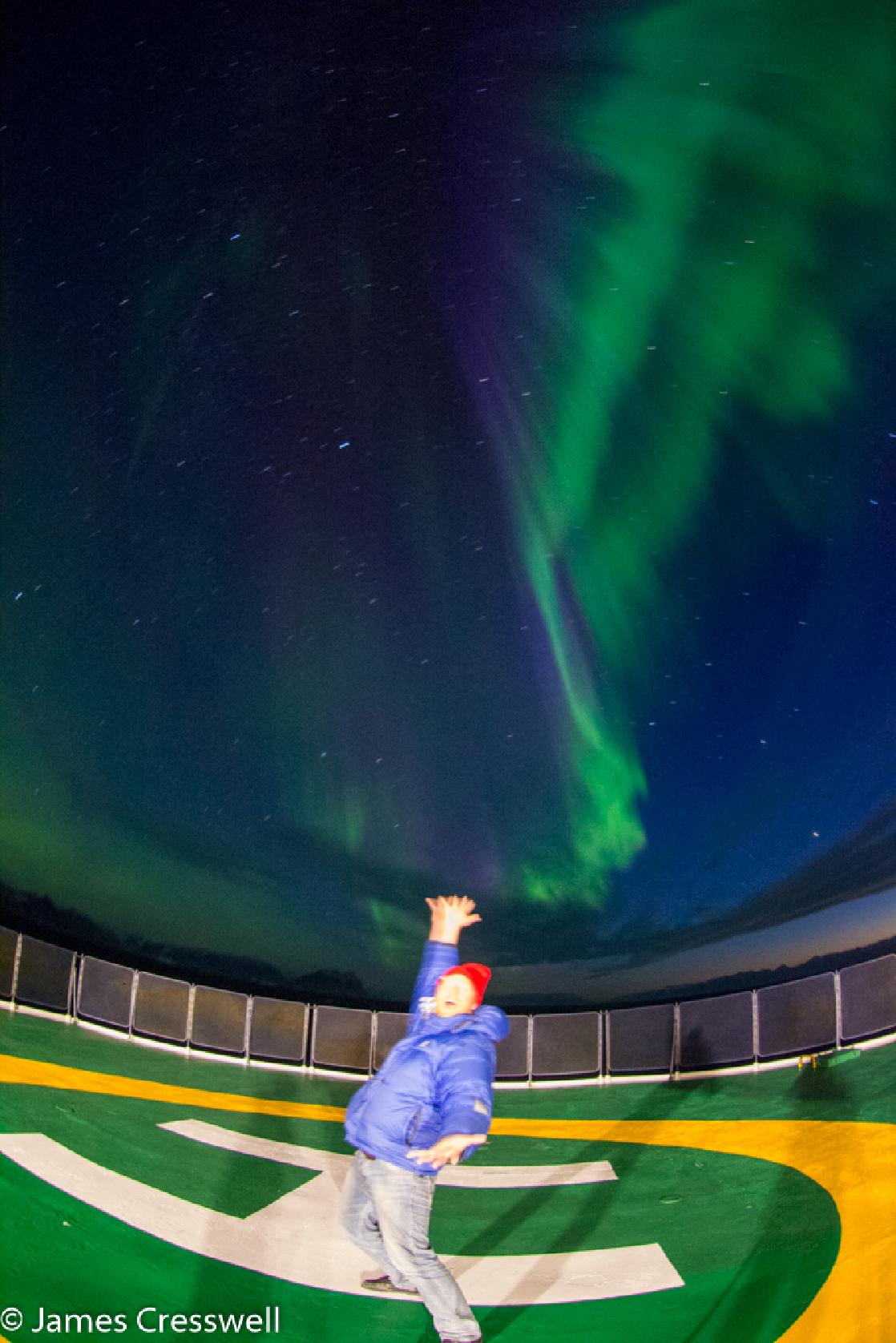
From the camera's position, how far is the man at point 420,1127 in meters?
4.32

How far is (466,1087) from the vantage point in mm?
4168

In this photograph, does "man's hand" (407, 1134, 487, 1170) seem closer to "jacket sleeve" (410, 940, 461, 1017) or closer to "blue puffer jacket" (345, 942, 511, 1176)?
"blue puffer jacket" (345, 942, 511, 1176)

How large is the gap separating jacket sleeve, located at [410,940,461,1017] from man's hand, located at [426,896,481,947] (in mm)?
41

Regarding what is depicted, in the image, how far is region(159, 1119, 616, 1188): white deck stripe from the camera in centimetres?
776

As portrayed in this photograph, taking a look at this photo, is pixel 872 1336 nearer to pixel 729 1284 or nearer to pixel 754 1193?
pixel 729 1284

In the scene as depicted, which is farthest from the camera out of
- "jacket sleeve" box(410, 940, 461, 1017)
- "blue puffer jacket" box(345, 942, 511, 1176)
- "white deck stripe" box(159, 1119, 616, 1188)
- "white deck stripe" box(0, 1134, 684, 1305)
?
"white deck stripe" box(159, 1119, 616, 1188)

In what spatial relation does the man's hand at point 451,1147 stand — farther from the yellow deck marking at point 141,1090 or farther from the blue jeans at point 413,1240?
the yellow deck marking at point 141,1090

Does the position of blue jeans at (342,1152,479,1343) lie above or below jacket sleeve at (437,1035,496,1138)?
below

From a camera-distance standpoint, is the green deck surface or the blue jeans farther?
the green deck surface

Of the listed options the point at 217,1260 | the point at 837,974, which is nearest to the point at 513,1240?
the point at 217,1260

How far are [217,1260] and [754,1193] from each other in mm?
4089

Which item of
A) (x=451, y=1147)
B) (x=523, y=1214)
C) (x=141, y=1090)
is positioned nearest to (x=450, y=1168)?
(x=523, y=1214)

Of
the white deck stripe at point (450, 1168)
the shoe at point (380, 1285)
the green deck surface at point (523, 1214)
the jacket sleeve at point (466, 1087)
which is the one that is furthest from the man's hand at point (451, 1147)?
the white deck stripe at point (450, 1168)

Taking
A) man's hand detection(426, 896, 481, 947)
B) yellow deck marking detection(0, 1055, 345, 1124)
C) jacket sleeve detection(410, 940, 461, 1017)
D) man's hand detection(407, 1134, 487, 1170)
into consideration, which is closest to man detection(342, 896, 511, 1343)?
man's hand detection(407, 1134, 487, 1170)
